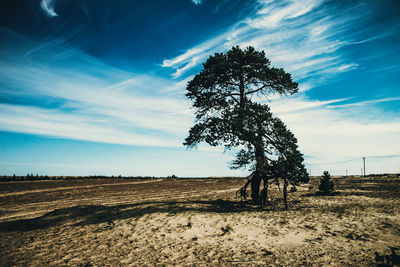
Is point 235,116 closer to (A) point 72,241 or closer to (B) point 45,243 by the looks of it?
(A) point 72,241

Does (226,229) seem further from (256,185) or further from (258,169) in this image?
(256,185)

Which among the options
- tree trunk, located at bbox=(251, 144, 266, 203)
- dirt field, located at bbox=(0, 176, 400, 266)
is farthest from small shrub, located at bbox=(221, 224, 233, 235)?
tree trunk, located at bbox=(251, 144, 266, 203)

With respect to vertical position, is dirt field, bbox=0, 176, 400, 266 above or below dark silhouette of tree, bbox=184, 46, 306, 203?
below

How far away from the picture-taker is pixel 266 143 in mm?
14367

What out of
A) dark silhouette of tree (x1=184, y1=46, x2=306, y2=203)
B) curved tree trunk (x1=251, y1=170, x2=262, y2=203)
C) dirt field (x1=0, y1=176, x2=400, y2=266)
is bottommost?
dirt field (x1=0, y1=176, x2=400, y2=266)

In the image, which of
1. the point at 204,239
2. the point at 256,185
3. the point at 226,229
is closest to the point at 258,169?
the point at 256,185

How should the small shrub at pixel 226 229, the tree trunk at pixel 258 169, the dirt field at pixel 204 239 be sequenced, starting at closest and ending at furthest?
the dirt field at pixel 204 239 < the small shrub at pixel 226 229 < the tree trunk at pixel 258 169

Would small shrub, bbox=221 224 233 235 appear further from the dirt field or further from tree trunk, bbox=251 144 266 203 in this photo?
tree trunk, bbox=251 144 266 203

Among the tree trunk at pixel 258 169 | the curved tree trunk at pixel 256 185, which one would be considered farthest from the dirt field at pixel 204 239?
the curved tree trunk at pixel 256 185

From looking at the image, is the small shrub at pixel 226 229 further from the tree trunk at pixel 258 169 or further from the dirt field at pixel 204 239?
the tree trunk at pixel 258 169

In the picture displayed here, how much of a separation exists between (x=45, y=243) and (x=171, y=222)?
568cm

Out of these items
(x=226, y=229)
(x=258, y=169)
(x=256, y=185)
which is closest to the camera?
(x=226, y=229)

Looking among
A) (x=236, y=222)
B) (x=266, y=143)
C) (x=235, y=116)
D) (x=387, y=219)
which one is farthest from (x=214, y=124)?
(x=387, y=219)

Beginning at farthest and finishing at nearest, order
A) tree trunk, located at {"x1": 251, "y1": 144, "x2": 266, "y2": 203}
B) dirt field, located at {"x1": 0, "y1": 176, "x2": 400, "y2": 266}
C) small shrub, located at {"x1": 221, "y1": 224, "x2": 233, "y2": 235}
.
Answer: tree trunk, located at {"x1": 251, "y1": 144, "x2": 266, "y2": 203}
small shrub, located at {"x1": 221, "y1": 224, "x2": 233, "y2": 235}
dirt field, located at {"x1": 0, "y1": 176, "x2": 400, "y2": 266}
